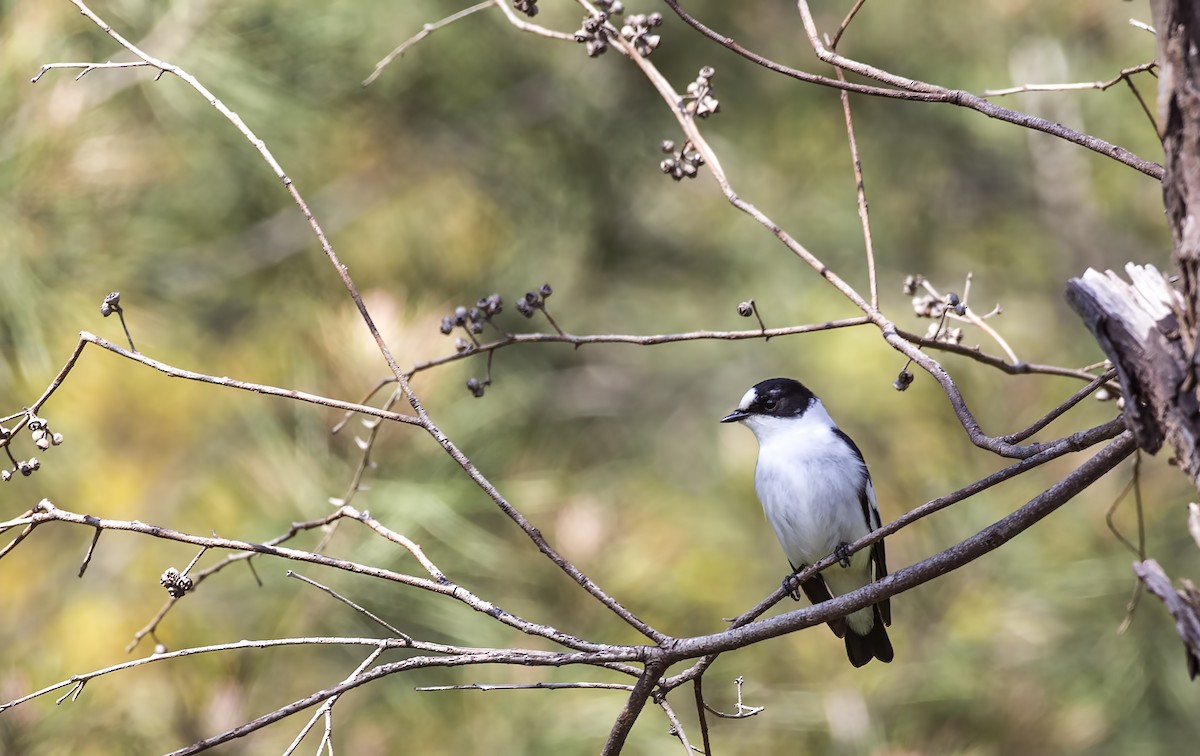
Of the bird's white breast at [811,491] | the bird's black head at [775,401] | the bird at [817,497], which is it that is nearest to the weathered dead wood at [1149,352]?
the bird at [817,497]

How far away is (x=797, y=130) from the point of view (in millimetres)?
5758

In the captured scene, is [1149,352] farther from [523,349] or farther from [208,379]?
[523,349]

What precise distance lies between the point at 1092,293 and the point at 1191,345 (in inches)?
4.8

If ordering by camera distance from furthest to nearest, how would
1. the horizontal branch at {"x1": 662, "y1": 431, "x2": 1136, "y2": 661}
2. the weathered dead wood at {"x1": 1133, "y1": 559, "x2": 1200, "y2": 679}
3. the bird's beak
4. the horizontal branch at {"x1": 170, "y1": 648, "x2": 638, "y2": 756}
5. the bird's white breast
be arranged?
the bird's beak
the bird's white breast
the horizontal branch at {"x1": 662, "y1": 431, "x2": 1136, "y2": 661}
the horizontal branch at {"x1": 170, "y1": 648, "x2": 638, "y2": 756}
the weathered dead wood at {"x1": 1133, "y1": 559, "x2": 1200, "y2": 679}

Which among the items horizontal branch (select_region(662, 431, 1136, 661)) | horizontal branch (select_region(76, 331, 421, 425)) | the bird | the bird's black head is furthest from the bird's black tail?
horizontal branch (select_region(76, 331, 421, 425))

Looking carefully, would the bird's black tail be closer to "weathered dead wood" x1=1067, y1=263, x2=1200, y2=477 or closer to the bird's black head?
the bird's black head

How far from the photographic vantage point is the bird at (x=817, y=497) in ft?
10.4

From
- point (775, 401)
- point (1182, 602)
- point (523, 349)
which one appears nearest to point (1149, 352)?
point (1182, 602)

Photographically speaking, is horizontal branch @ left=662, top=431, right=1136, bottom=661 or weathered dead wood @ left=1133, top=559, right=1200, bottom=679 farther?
horizontal branch @ left=662, top=431, right=1136, bottom=661

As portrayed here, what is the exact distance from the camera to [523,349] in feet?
16.6

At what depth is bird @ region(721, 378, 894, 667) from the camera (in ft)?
10.4

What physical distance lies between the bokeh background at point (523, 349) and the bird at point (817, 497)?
0.45m

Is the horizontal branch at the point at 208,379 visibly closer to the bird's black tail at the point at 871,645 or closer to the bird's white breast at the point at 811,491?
the bird's white breast at the point at 811,491

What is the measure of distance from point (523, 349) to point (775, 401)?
71.9 inches
